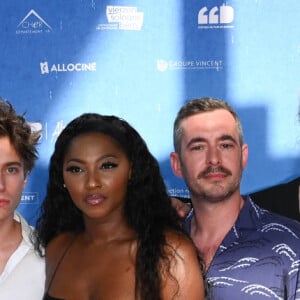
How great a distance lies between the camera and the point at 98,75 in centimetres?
275

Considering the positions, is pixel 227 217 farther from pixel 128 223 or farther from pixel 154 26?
pixel 154 26

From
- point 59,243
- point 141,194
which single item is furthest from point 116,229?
point 59,243

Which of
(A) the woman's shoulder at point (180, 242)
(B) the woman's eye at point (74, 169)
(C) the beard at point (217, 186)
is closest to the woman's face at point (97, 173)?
(B) the woman's eye at point (74, 169)

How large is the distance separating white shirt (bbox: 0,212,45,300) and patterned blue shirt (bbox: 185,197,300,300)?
1.60ft

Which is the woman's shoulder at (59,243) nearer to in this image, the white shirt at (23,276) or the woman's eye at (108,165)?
the white shirt at (23,276)

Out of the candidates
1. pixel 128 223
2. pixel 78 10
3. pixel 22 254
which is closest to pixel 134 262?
pixel 128 223

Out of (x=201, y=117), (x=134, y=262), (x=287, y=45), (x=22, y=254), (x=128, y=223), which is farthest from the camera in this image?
(x=287, y=45)

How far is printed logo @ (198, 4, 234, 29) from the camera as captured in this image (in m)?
2.64

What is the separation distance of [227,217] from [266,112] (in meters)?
0.92

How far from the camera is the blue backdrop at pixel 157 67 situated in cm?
263

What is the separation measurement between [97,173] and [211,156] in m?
0.41

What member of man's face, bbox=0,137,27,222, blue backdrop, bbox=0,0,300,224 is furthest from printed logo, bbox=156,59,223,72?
man's face, bbox=0,137,27,222

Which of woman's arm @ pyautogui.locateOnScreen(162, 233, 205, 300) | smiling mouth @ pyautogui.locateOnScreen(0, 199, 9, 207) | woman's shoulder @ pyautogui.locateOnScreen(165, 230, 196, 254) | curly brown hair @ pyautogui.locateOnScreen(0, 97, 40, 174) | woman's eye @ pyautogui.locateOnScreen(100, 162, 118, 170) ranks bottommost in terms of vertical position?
woman's arm @ pyautogui.locateOnScreen(162, 233, 205, 300)

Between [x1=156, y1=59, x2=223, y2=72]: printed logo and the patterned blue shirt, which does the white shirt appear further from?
[x1=156, y1=59, x2=223, y2=72]: printed logo
